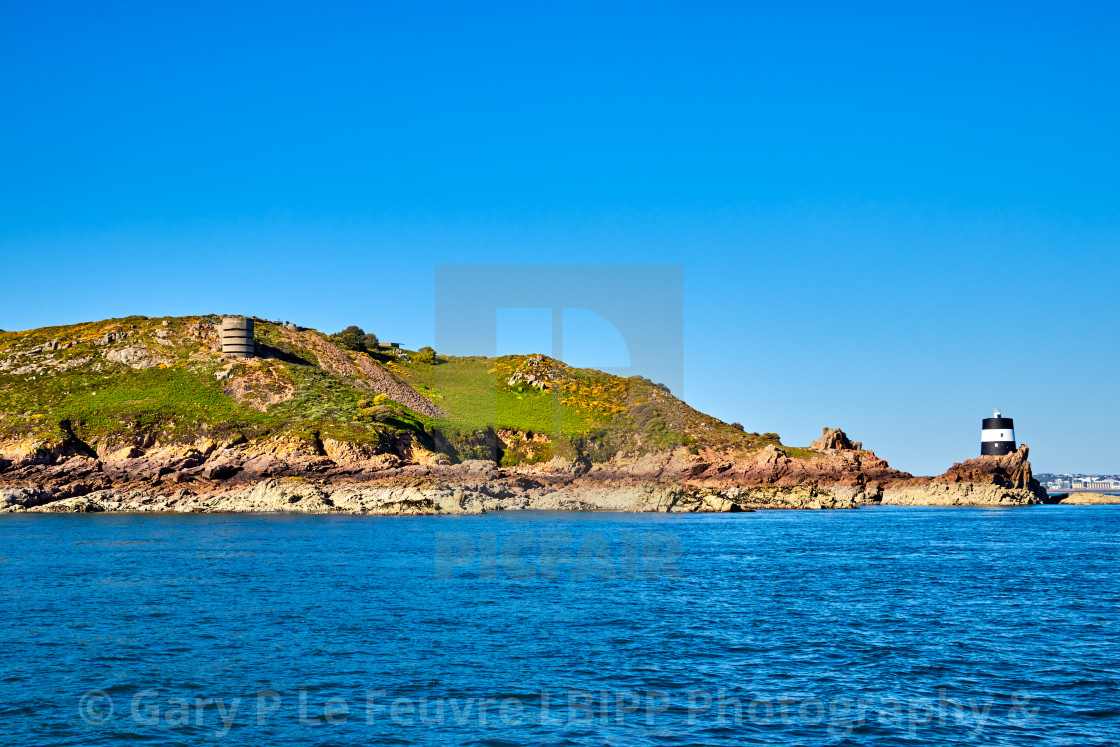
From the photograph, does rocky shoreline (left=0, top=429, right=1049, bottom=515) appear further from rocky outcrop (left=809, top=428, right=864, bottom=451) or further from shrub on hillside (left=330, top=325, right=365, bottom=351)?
shrub on hillside (left=330, top=325, right=365, bottom=351)

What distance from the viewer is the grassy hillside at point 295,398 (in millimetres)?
82938

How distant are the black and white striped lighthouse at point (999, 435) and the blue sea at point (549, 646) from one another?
209ft

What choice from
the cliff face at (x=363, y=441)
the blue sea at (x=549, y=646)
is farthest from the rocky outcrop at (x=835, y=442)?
the blue sea at (x=549, y=646)

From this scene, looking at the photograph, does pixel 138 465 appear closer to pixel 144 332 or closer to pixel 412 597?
pixel 144 332

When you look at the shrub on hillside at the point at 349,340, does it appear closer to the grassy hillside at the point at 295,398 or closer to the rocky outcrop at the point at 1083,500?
the grassy hillside at the point at 295,398

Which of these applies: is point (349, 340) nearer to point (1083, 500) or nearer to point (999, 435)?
point (999, 435)

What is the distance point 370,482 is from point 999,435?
7758 centimetres

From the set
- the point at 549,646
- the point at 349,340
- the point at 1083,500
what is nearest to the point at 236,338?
the point at 349,340

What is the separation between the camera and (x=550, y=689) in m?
18.8

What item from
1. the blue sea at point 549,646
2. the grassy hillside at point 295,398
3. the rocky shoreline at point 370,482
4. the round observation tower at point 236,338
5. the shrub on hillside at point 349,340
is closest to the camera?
the blue sea at point 549,646

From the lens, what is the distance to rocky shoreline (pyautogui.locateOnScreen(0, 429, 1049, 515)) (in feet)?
239

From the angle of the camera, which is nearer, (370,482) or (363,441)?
(370,482)

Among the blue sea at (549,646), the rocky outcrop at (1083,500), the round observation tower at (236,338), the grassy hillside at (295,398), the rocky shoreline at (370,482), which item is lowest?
the rocky outcrop at (1083,500)

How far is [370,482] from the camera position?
76062mm
